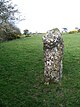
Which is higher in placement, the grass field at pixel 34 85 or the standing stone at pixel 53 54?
the standing stone at pixel 53 54

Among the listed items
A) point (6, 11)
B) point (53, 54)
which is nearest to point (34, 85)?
point (53, 54)

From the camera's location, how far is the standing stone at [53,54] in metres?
13.1

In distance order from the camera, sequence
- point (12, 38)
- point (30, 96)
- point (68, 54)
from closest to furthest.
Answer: point (30, 96)
point (68, 54)
point (12, 38)

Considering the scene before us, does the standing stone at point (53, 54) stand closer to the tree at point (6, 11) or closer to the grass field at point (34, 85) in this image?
the grass field at point (34, 85)

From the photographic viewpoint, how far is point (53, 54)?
519 inches

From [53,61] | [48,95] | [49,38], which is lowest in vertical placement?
[48,95]

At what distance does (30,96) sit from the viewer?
12.1 m

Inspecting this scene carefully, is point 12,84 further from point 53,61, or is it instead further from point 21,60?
point 21,60

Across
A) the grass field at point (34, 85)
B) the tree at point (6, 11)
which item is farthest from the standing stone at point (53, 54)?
the tree at point (6, 11)

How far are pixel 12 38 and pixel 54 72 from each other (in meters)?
21.5

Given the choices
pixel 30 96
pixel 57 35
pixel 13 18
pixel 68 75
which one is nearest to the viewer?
pixel 30 96

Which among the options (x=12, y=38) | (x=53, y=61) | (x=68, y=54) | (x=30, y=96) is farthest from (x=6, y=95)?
(x=12, y=38)

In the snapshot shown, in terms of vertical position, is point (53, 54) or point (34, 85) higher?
point (53, 54)

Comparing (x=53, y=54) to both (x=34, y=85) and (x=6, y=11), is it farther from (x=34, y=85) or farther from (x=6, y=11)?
(x=6, y=11)
